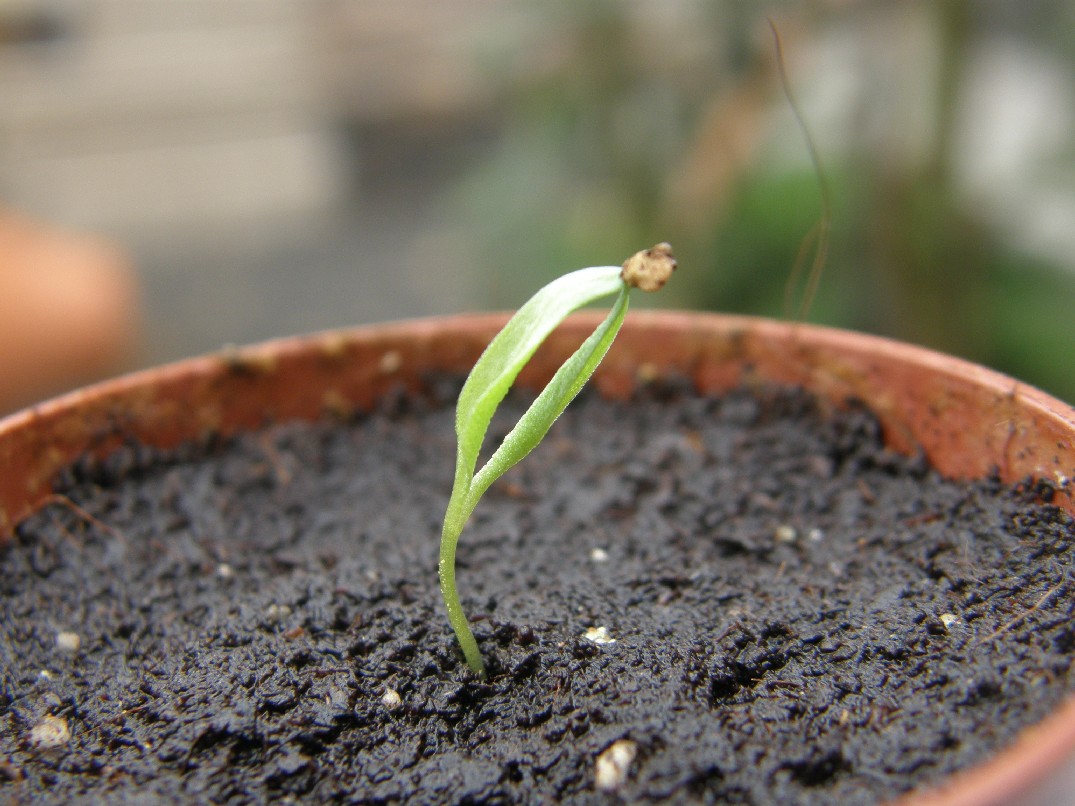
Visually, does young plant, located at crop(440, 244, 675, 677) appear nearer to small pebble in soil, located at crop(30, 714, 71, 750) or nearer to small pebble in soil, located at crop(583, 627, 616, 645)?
small pebble in soil, located at crop(583, 627, 616, 645)

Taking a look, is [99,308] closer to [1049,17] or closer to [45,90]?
[45,90]

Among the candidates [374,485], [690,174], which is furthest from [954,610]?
[690,174]

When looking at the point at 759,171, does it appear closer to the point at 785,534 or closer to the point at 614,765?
the point at 785,534

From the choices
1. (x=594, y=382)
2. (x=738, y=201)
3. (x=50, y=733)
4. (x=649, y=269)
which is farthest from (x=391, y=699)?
(x=738, y=201)

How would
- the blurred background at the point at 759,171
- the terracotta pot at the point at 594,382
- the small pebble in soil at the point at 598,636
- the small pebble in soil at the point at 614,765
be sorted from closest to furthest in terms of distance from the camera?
the small pebble in soil at the point at 614,765 → the small pebble in soil at the point at 598,636 → the terracotta pot at the point at 594,382 → the blurred background at the point at 759,171

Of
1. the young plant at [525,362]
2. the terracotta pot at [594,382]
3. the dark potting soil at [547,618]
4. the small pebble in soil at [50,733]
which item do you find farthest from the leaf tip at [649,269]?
the small pebble in soil at [50,733]

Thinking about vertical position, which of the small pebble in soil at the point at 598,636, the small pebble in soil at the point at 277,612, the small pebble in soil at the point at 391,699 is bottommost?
the small pebble in soil at the point at 277,612

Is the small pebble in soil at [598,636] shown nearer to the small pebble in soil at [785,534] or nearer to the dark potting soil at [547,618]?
the dark potting soil at [547,618]
